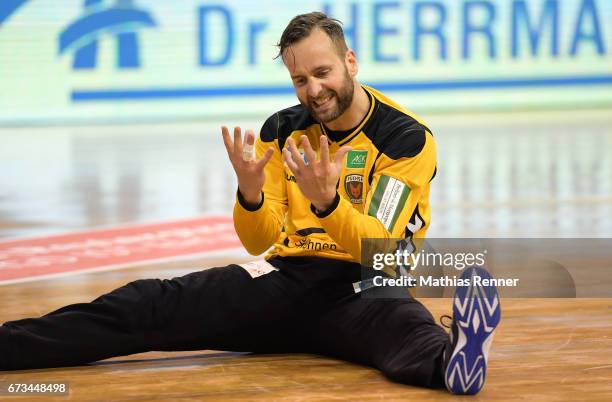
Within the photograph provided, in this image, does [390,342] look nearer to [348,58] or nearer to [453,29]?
[348,58]

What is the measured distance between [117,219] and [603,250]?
10.0ft

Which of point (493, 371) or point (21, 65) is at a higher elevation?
point (21, 65)

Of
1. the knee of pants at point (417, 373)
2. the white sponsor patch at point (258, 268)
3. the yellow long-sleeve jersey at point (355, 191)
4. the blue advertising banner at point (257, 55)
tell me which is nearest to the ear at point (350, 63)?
the yellow long-sleeve jersey at point (355, 191)

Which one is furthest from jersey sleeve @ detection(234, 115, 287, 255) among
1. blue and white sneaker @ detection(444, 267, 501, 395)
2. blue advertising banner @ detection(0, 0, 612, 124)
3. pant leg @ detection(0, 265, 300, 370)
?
blue advertising banner @ detection(0, 0, 612, 124)

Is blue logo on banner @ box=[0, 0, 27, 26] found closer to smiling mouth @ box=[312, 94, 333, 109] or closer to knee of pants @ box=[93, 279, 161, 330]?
knee of pants @ box=[93, 279, 161, 330]

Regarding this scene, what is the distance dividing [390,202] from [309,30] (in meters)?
0.62

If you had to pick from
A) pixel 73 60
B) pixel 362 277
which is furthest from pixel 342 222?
pixel 73 60

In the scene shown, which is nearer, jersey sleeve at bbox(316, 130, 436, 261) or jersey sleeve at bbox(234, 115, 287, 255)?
jersey sleeve at bbox(316, 130, 436, 261)

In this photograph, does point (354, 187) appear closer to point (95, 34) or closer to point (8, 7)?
point (95, 34)

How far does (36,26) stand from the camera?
45.0ft

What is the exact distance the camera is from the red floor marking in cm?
549

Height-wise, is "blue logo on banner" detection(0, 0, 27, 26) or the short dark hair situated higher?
"blue logo on banner" detection(0, 0, 27, 26)

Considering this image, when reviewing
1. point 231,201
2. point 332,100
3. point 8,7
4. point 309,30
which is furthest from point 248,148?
point 8,7

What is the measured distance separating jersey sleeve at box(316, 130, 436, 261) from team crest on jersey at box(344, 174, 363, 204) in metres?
0.07
